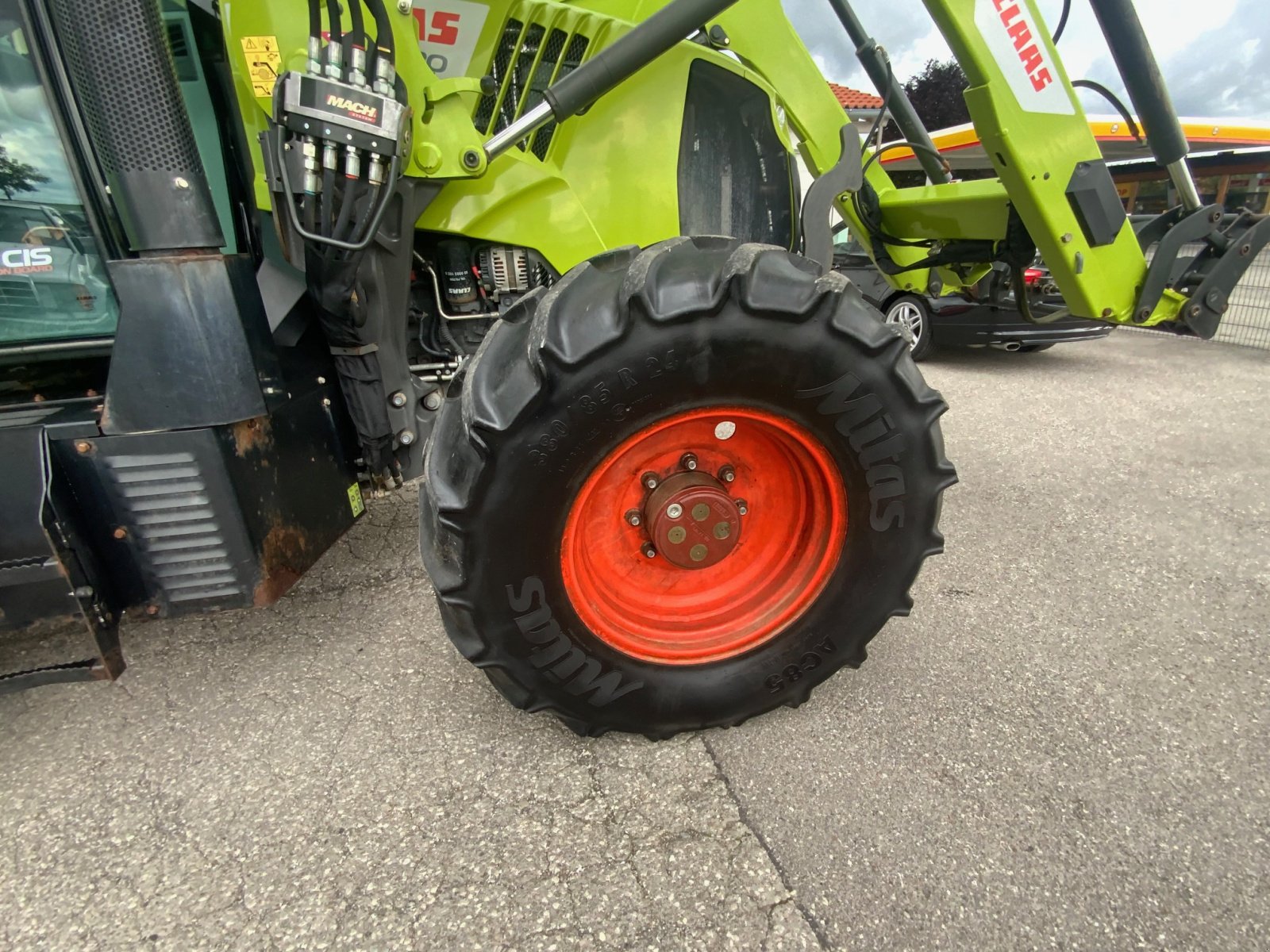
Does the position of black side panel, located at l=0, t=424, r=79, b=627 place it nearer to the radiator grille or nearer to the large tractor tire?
the large tractor tire

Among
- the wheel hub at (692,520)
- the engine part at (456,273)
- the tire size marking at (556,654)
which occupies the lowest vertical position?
the tire size marking at (556,654)

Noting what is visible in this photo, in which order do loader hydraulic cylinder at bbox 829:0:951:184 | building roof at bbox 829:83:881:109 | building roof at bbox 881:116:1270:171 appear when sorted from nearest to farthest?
1. loader hydraulic cylinder at bbox 829:0:951:184
2. building roof at bbox 881:116:1270:171
3. building roof at bbox 829:83:881:109

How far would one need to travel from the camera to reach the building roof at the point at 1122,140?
12.6m

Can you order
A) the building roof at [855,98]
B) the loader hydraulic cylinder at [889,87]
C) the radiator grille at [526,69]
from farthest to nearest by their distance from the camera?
the building roof at [855,98] → the loader hydraulic cylinder at [889,87] → the radiator grille at [526,69]

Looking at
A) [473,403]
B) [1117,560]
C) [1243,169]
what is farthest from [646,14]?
[1243,169]

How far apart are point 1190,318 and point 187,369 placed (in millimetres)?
3296

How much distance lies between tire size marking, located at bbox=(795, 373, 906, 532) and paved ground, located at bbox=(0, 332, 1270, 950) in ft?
2.15

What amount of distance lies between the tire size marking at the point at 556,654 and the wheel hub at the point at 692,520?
0.34 m

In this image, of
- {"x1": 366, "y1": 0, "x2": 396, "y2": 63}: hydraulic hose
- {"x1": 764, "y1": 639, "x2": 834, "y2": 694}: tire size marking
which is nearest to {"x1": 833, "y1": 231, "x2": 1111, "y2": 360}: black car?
{"x1": 764, "y1": 639, "x2": 834, "y2": 694}: tire size marking

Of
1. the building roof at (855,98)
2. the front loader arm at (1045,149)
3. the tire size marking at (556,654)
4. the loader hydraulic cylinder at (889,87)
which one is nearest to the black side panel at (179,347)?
the tire size marking at (556,654)

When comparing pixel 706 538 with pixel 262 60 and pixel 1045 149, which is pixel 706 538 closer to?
pixel 262 60

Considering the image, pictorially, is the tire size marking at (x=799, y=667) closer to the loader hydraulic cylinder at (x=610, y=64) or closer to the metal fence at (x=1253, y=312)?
the loader hydraulic cylinder at (x=610, y=64)

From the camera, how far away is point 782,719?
1.96 metres

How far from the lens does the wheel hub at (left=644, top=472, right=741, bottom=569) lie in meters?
1.76
